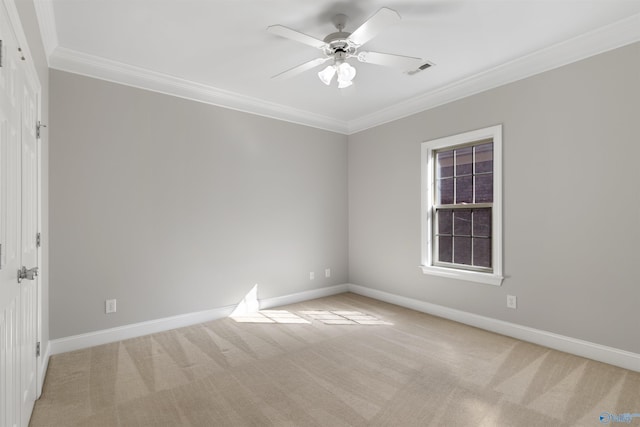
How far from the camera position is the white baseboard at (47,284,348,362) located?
3.02 m

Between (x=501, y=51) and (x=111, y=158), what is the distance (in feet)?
12.8

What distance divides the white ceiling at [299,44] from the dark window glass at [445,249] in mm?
1720

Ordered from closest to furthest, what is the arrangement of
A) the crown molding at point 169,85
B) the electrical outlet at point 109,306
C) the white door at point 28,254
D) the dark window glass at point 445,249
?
the white door at point 28,254
the crown molding at point 169,85
the electrical outlet at point 109,306
the dark window glass at point 445,249

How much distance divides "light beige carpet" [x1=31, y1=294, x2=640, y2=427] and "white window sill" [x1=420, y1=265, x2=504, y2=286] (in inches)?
21.5

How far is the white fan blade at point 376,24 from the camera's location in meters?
2.03

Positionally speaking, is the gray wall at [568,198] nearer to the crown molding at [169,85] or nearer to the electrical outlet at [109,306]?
the crown molding at [169,85]

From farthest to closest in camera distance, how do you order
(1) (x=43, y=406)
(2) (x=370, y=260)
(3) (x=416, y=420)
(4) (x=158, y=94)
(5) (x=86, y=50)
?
(2) (x=370, y=260) → (4) (x=158, y=94) → (5) (x=86, y=50) → (1) (x=43, y=406) → (3) (x=416, y=420)

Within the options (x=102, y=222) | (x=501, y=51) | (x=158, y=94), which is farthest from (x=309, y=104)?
(x=102, y=222)

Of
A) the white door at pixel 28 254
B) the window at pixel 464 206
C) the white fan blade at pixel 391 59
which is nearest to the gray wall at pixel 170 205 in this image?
the white door at pixel 28 254

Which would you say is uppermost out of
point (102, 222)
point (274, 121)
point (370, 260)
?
point (274, 121)

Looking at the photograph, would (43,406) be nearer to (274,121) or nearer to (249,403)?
(249,403)

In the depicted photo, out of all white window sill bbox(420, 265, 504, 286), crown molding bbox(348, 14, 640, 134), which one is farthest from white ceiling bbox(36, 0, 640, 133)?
white window sill bbox(420, 265, 504, 286)

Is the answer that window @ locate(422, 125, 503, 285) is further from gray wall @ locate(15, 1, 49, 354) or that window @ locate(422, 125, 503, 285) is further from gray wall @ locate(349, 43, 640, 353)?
gray wall @ locate(15, 1, 49, 354)

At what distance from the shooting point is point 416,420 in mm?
2021
